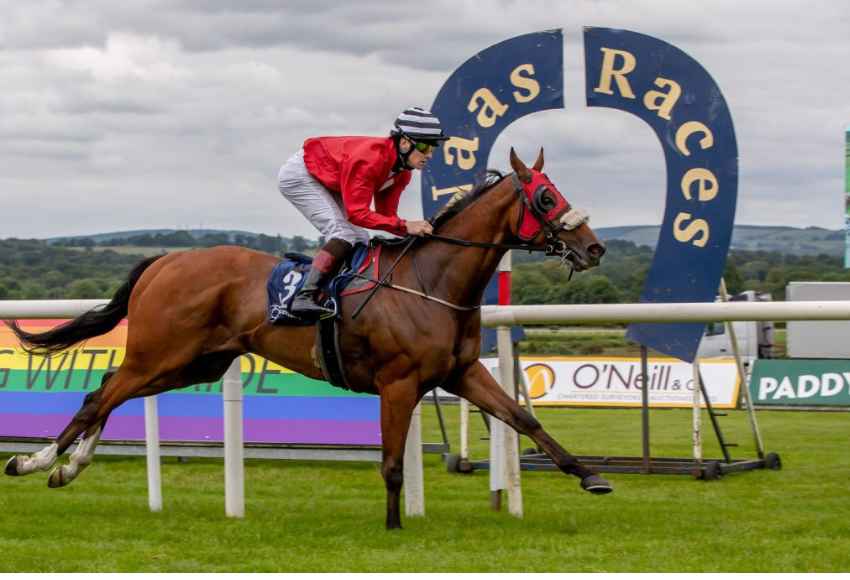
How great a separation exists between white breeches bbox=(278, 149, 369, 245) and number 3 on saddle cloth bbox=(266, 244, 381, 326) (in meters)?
0.10

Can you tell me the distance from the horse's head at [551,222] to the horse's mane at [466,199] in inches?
7.4

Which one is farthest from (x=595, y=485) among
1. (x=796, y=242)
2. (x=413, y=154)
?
(x=796, y=242)

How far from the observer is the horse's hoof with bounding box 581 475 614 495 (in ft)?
19.1

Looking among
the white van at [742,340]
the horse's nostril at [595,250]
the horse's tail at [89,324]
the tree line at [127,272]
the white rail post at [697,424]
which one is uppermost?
the horse's nostril at [595,250]

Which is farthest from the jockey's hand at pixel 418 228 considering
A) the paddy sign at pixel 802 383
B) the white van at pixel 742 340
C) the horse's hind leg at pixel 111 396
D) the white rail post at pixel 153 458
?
→ the white van at pixel 742 340

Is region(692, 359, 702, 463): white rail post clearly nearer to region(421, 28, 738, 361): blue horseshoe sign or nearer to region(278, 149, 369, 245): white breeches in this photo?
region(421, 28, 738, 361): blue horseshoe sign

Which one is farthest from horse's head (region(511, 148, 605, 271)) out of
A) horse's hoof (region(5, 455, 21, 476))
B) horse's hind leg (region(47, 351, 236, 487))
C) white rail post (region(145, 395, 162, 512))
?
horse's hoof (region(5, 455, 21, 476))

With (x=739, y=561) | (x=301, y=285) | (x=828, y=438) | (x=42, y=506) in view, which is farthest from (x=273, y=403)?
(x=828, y=438)

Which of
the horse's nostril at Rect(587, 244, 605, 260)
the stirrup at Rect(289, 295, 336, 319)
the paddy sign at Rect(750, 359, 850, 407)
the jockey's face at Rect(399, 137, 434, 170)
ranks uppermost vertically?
the jockey's face at Rect(399, 137, 434, 170)

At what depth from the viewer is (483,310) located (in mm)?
6570

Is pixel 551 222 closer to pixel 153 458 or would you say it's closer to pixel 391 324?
pixel 391 324

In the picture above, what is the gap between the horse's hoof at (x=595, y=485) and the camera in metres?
5.83

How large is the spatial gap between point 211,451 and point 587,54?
12.2 feet

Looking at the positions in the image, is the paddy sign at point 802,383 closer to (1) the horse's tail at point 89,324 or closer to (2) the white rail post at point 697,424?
(2) the white rail post at point 697,424
